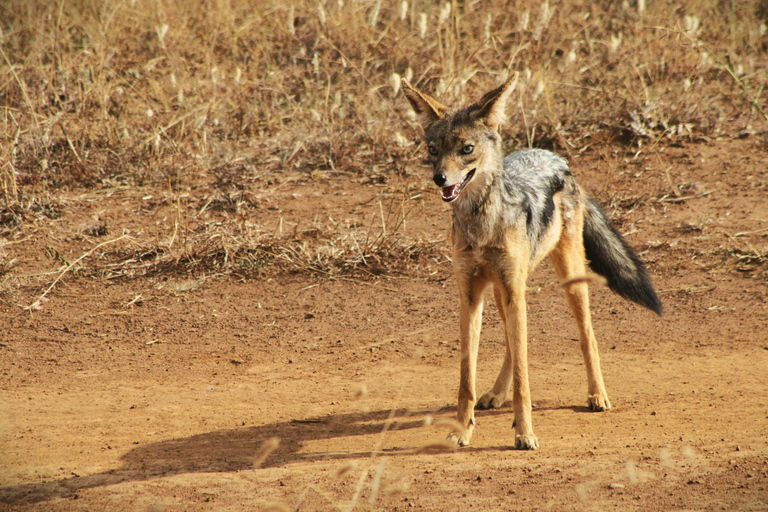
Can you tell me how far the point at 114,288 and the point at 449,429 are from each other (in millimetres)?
3939

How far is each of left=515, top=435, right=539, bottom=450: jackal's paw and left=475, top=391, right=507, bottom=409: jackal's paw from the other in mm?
852

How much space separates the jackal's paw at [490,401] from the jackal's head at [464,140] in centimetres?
155

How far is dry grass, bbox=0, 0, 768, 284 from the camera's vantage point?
8.22 metres

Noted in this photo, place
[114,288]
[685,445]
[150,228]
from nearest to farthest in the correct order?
[685,445], [114,288], [150,228]

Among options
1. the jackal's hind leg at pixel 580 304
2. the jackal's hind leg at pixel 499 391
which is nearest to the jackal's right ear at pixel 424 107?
the jackal's hind leg at pixel 580 304

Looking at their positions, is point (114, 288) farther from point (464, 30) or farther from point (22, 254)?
point (464, 30)

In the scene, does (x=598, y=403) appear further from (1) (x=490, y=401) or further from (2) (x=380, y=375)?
(2) (x=380, y=375)

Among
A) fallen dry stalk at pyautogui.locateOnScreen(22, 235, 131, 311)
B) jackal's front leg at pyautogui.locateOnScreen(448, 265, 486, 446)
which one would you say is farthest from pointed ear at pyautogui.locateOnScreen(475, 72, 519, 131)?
fallen dry stalk at pyautogui.locateOnScreen(22, 235, 131, 311)

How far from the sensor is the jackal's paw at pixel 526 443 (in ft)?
14.6

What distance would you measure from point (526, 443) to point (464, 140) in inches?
70.7

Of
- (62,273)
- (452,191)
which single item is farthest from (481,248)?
(62,273)

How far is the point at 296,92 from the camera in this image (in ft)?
35.4

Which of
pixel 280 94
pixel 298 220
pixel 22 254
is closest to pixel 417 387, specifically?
pixel 298 220

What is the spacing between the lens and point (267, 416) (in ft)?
17.1
